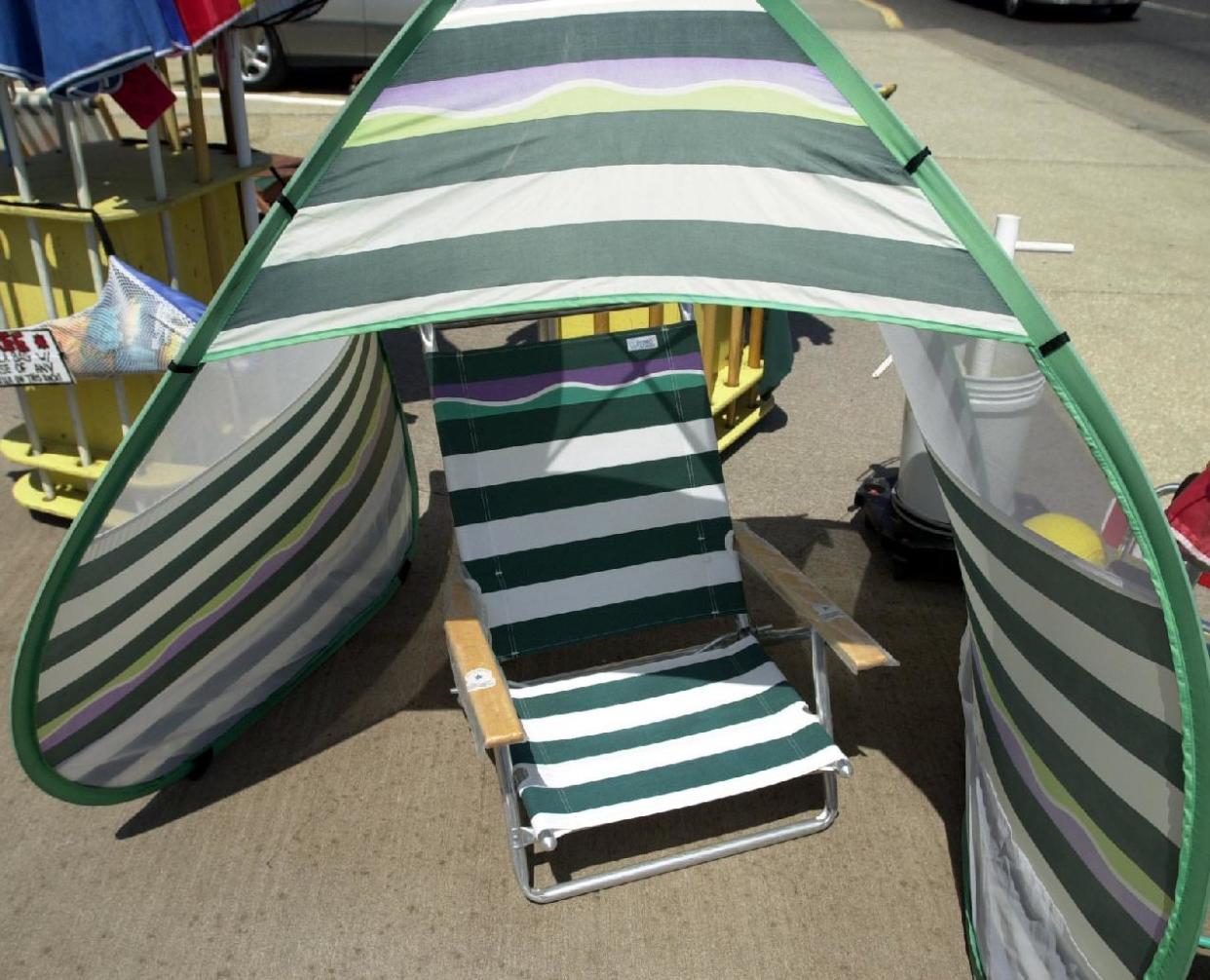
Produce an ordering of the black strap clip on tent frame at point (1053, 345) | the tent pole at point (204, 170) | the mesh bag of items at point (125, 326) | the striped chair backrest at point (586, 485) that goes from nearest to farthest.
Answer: the black strap clip on tent frame at point (1053, 345)
the striped chair backrest at point (586, 485)
the mesh bag of items at point (125, 326)
the tent pole at point (204, 170)

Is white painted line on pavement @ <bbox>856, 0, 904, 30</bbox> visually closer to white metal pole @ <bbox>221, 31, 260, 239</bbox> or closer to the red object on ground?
white metal pole @ <bbox>221, 31, 260, 239</bbox>

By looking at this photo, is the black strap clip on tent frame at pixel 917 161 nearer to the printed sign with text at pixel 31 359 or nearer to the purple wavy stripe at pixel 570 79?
the purple wavy stripe at pixel 570 79

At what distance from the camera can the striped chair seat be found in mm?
2879

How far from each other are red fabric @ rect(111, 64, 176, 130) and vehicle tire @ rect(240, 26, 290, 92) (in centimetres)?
752

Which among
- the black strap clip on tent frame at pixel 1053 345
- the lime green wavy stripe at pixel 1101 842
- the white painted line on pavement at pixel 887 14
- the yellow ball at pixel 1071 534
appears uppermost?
the black strap clip on tent frame at pixel 1053 345

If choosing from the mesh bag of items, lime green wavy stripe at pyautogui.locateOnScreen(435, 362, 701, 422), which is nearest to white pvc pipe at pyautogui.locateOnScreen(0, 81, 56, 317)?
the mesh bag of items

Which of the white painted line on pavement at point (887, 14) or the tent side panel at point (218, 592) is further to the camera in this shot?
the white painted line on pavement at point (887, 14)

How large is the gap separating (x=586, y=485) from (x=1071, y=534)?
151 cm

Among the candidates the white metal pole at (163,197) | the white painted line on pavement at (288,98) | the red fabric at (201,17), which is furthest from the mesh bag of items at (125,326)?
the white painted line on pavement at (288,98)

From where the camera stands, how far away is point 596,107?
7.64ft

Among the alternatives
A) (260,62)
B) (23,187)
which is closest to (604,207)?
(23,187)

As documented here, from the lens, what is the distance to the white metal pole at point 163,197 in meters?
3.88

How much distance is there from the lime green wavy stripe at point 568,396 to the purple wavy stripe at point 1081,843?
4.65 ft

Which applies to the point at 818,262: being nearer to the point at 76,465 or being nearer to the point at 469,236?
the point at 469,236
